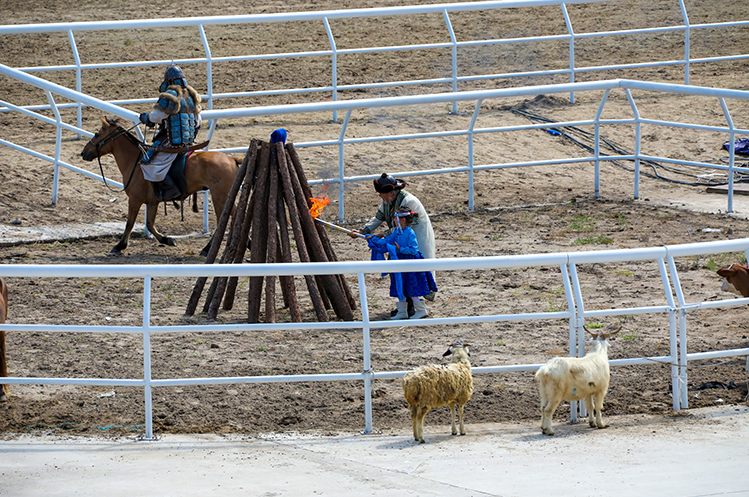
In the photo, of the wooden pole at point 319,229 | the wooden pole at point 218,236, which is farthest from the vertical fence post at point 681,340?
the wooden pole at point 218,236

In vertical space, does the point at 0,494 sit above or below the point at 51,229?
below

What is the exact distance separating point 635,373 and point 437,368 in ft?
6.60

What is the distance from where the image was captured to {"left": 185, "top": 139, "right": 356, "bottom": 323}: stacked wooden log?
8812 mm

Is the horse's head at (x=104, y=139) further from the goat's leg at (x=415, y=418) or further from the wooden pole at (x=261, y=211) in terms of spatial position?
the goat's leg at (x=415, y=418)

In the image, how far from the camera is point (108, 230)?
39.5ft

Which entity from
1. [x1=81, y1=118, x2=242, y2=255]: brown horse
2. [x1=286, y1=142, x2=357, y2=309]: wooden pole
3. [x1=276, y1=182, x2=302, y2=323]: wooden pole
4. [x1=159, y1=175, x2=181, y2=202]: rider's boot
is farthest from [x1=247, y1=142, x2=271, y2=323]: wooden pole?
[x1=159, y1=175, x2=181, y2=202]: rider's boot

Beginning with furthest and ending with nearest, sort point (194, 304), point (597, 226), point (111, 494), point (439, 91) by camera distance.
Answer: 1. point (439, 91)
2. point (597, 226)
3. point (194, 304)
4. point (111, 494)

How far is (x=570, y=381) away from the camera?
19.0 ft

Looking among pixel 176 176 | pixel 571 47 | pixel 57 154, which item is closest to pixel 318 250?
pixel 176 176

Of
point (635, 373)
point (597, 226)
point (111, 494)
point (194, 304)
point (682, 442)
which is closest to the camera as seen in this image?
point (111, 494)

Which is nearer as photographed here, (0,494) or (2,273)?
(0,494)

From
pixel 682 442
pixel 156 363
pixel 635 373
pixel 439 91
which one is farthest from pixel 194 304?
pixel 439 91

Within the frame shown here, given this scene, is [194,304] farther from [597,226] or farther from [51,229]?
[597,226]

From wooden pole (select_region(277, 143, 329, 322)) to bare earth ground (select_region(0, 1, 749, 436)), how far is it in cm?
35
